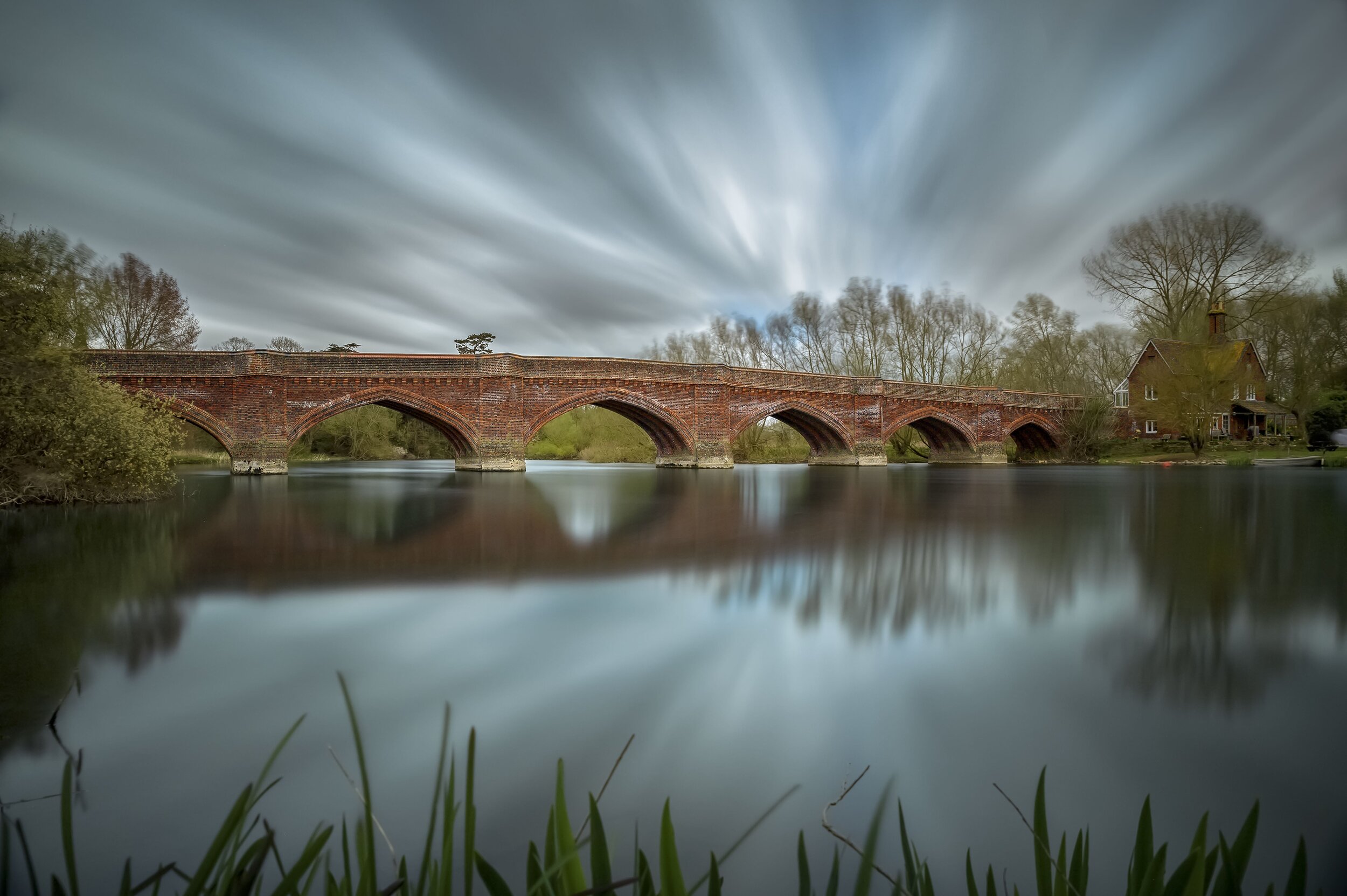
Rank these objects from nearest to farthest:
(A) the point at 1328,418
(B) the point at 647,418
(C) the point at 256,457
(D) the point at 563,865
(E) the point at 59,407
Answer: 1. (D) the point at 563,865
2. (E) the point at 59,407
3. (C) the point at 256,457
4. (A) the point at 1328,418
5. (B) the point at 647,418

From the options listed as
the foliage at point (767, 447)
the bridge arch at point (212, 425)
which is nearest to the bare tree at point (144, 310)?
the bridge arch at point (212, 425)

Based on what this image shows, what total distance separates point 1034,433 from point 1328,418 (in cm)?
1504

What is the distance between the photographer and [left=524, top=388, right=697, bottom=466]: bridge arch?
26.5 metres

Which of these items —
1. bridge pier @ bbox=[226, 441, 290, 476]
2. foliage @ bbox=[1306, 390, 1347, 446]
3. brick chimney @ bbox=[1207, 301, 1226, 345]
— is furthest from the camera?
brick chimney @ bbox=[1207, 301, 1226, 345]

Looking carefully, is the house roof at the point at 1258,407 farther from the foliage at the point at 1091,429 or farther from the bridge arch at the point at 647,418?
the bridge arch at the point at 647,418

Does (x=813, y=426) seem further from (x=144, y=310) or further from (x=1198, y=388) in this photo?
(x=144, y=310)

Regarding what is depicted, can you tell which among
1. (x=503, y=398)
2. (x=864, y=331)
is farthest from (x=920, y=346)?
(x=503, y=398)

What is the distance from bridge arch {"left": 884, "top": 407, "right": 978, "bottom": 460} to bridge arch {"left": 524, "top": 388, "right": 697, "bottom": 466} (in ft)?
35.6

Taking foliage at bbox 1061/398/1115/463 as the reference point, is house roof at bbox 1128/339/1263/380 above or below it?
above

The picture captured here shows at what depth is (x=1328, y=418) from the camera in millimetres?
27234

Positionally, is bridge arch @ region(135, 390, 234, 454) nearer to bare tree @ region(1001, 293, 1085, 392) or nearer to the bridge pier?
the bridge pier

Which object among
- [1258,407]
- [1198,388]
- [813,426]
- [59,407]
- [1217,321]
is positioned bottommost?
[59,407]

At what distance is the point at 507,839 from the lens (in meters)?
1.97

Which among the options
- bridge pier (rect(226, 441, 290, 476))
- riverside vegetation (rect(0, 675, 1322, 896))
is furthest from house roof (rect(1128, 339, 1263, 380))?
bridge pier (rect(226, 441, 290, 476))
